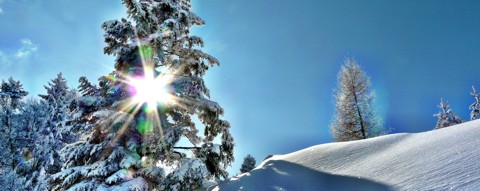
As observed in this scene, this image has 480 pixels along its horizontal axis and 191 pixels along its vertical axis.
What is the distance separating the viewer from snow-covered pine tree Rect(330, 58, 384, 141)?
64.6 feet

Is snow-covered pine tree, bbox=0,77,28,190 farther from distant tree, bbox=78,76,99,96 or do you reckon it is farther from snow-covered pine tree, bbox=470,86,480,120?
snow-covered pine tree, bbox=470,86,480,120

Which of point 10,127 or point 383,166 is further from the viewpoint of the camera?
point 10,127

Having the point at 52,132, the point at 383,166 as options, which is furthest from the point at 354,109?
the point at 52,132

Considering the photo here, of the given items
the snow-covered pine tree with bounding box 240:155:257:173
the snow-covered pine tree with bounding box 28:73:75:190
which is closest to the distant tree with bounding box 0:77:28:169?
the snow-covered pine tree with bounding box 28:73:75:190

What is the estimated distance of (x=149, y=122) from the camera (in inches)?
297

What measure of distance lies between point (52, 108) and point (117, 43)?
59.8ft

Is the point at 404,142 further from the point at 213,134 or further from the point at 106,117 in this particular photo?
the point at 106,117

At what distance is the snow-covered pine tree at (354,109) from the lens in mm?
19688

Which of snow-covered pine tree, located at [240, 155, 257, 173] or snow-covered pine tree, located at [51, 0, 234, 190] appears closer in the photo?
snow-covered pine tree, located at [51, 0, 234, 190]

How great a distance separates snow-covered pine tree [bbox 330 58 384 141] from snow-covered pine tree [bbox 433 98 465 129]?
9649 millimetres

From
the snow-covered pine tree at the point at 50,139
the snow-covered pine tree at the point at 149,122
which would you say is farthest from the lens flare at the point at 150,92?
the snow-covered pine tree at the point at 50,139

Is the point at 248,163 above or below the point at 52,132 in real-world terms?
below

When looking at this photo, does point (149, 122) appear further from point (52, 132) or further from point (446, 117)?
point (446, 117)

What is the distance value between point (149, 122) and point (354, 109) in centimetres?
1641
